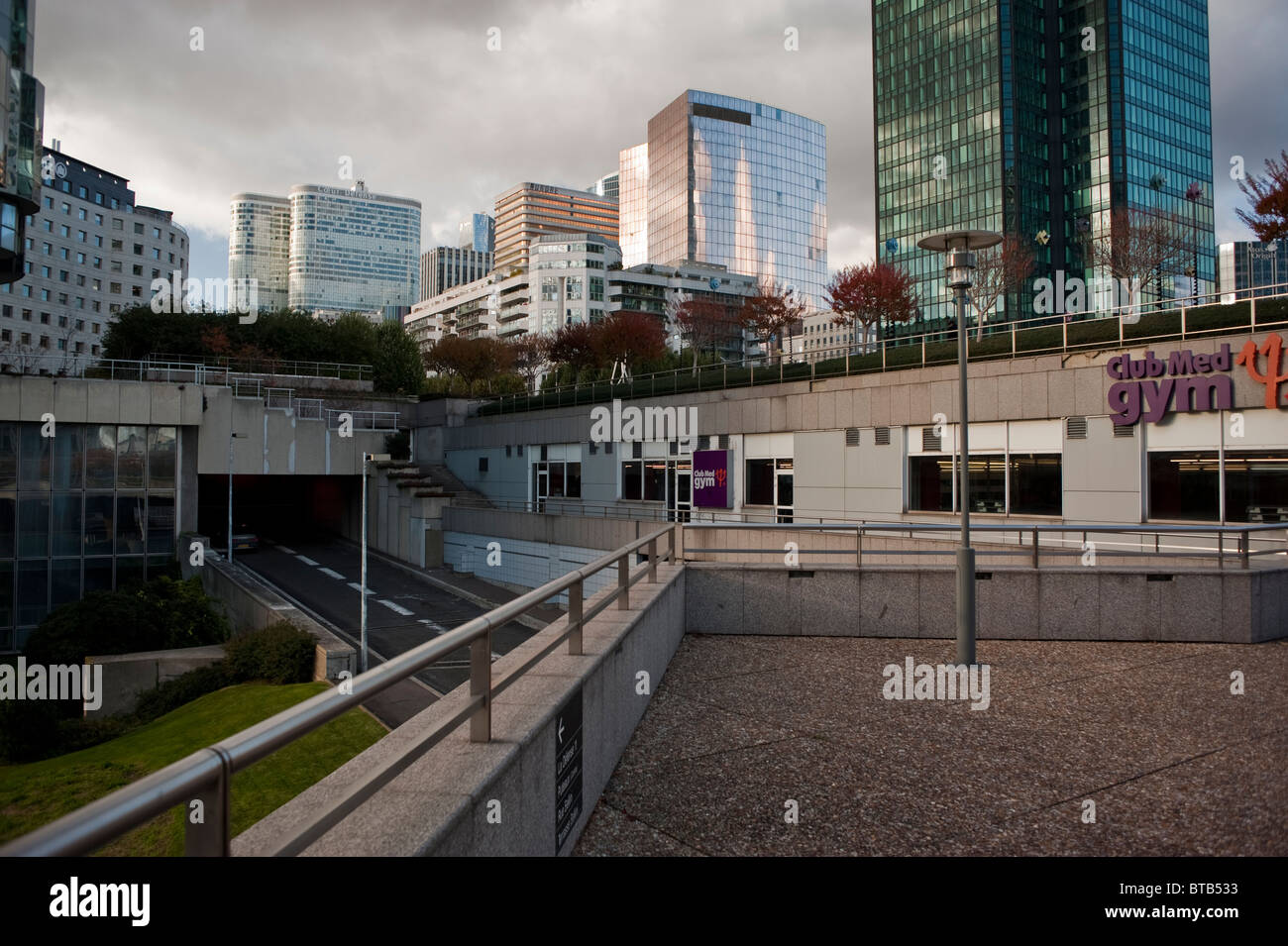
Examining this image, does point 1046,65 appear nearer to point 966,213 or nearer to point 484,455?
point 966,213

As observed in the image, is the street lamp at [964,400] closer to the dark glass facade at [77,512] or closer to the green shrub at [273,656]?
the green shrub at [273,656]

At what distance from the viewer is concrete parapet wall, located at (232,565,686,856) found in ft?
9.60

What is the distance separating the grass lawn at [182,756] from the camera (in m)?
14.3

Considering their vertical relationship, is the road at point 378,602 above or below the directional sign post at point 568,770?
below

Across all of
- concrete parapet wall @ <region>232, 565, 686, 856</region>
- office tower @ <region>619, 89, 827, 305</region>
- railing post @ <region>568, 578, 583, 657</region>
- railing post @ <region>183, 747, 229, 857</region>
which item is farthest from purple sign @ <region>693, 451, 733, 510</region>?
office tower @ <region>619, 89, 827, 305</region>

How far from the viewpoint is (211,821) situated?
210 centimetres

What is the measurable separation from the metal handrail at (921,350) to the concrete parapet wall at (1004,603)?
989cm

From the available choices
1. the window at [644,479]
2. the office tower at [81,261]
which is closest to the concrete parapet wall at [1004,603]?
the window at [644,479]

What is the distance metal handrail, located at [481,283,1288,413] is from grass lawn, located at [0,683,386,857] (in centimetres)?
1860

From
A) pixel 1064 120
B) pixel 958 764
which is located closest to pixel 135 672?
pixel 958 764

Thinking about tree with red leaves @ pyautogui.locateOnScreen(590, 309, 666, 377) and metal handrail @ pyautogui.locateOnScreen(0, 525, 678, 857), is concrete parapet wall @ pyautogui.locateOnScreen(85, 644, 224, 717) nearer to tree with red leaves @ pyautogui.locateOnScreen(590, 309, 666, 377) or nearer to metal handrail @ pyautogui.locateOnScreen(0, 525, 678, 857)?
metal handrail @ pyautogui.locateOnScreen(0, 525, 678, 857)

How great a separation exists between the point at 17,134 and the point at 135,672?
78.6 feet

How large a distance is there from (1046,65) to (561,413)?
93.6 meters
